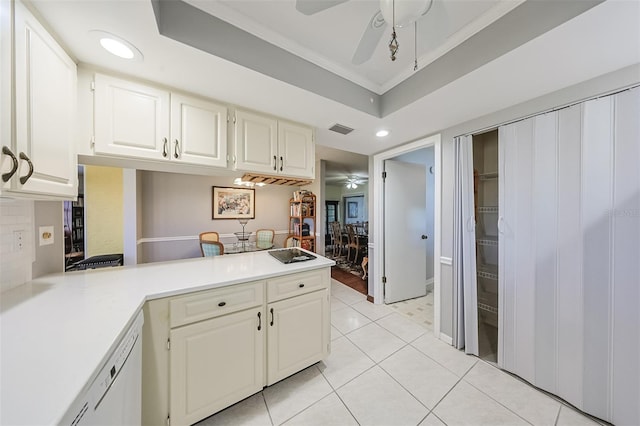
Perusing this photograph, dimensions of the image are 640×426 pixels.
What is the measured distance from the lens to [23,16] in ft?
2.80

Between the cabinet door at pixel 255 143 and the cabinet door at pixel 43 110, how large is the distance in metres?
0.88

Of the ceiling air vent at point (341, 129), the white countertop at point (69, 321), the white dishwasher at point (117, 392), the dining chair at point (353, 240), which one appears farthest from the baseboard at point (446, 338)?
the dining chair at point (353, 240)

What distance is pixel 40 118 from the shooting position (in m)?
0.94

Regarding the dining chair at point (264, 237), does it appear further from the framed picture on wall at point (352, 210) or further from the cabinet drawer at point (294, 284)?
the framed picture on wall at point (352, 210)

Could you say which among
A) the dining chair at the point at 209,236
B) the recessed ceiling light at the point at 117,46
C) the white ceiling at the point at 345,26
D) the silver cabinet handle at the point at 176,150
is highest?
the white ceiling at the point at 345,26

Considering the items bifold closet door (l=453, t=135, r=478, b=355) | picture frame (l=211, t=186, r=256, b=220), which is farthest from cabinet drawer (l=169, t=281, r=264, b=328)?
picture frame (l=211, t=186, r=256, b=220)

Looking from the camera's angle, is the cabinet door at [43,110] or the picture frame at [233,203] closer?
the cabinet door at [43,110]

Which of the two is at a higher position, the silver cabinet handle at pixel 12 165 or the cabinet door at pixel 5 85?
the cabinet door at pixel 5 85

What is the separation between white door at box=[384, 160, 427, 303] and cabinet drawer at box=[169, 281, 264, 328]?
207 cm

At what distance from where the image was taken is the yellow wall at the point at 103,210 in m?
3.19

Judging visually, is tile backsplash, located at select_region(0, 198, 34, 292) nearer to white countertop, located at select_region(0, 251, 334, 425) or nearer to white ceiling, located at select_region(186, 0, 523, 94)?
white countertop, located at select_region(0, 251, 334, 425)

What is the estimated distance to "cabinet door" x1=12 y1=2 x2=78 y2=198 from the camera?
0.85 meters

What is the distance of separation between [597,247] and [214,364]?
247 centimetres

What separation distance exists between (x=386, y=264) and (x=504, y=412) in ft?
5.58
